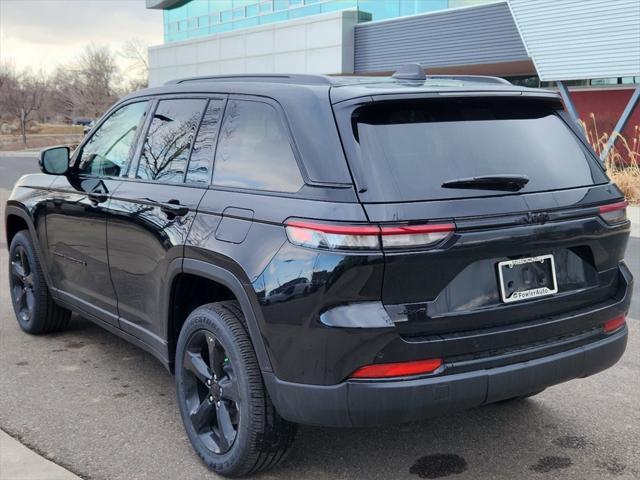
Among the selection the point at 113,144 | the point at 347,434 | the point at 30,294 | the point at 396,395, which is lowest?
the point at 347,434

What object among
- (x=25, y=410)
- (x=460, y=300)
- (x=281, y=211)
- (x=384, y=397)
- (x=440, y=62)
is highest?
(x=440, y=62)

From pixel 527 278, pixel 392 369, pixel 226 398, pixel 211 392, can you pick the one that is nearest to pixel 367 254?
pixel 392 369

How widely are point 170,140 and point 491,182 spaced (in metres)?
1.80

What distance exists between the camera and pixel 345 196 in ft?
9.12

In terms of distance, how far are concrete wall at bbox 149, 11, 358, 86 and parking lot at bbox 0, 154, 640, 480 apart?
2751 cm

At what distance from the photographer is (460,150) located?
303 cm

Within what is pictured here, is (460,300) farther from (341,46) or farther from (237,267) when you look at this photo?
(341,46)

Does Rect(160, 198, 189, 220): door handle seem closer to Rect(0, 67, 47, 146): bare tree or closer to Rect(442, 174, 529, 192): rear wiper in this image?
Rect(442, 174, 529, 192): rear wiper

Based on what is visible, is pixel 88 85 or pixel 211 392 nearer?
pixel 211 392

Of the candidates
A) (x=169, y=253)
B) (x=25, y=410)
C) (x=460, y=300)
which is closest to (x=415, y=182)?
(x=460, y=300)

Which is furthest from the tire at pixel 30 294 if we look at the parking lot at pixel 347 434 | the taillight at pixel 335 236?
the taillight at pixel 335 236

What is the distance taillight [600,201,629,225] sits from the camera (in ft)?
10.8

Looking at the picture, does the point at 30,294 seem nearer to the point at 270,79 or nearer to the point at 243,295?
the point at 270,79

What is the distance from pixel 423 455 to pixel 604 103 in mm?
24030
